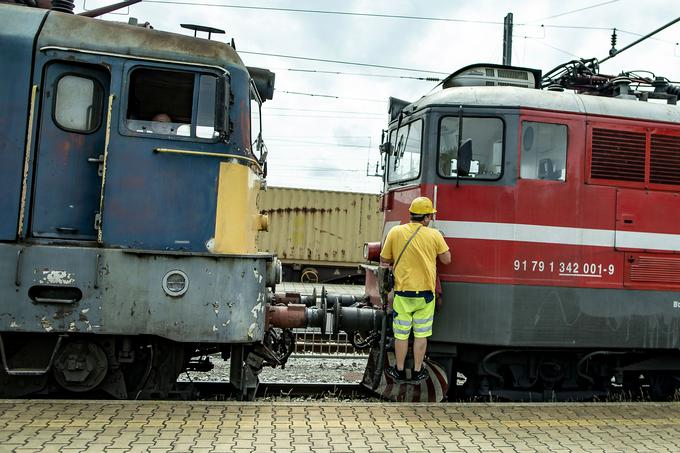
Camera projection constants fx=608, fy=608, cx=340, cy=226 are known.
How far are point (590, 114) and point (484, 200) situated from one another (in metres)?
1.51

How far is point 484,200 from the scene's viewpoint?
20.6ft

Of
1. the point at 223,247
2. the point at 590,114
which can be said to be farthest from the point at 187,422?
the point at 590,114

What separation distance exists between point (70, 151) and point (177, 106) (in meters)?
Result: 1.04

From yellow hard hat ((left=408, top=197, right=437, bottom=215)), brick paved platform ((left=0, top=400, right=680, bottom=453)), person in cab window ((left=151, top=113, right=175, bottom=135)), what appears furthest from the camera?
yellow hard hat ((left=408, top=197, right=437, bottom=215))

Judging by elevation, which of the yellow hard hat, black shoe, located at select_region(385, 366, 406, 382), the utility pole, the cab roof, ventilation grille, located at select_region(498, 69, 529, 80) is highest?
the utility pole

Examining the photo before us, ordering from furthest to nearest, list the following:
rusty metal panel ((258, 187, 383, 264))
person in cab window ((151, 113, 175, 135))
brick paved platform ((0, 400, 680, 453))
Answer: rusty metal panel ((258, 187, 383, 264)), person in cab window ((151, 113, 175, 135)), brick paved platform ((0, 400, 680, 453))

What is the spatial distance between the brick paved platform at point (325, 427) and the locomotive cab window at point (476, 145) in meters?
2.35

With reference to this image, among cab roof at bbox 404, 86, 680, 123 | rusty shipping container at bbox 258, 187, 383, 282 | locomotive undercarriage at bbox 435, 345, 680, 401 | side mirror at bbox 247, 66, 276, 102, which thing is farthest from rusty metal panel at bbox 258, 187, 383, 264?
cab roof at bbox 404, 86, 680, 123

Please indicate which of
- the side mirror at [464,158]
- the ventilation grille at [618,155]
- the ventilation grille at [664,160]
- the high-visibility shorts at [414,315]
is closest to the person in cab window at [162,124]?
the high-visibility shorts at [414,315]

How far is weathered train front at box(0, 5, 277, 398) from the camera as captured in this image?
17.4 ft

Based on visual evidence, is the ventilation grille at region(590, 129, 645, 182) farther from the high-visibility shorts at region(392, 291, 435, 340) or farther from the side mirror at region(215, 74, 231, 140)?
the side mirror at region(215, 74, 231, 140)

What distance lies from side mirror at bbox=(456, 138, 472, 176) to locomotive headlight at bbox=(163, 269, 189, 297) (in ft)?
9.62

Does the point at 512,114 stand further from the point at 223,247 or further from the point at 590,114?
the point at 223,247

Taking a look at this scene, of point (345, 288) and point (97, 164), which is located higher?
point (97, 164)
